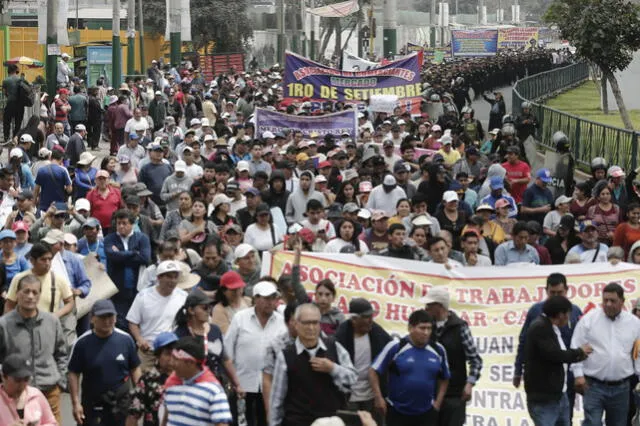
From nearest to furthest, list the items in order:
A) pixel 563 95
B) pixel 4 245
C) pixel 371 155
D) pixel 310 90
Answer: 1. pixel 4 245
2. pixel 371 155
3. pixel 310 90
4. pixel 563 95

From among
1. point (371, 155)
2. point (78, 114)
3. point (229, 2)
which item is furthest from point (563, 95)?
point (371, 155)

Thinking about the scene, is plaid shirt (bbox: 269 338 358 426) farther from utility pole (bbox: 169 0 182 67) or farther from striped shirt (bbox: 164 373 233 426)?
utility pole (bbox: 169 0 182 67)

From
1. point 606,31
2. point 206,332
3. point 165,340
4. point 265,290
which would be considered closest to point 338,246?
point 265,290

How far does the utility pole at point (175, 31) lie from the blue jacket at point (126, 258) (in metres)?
40.0

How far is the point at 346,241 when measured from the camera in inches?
534

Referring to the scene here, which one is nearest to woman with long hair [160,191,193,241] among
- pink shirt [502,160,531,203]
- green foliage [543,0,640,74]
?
pink shirt [502,160,531,203]

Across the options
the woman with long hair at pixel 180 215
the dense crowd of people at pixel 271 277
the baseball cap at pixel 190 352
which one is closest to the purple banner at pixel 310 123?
the dense crowd of people at pixel 271 277

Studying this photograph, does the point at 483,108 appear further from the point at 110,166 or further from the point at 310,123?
the point at 110,166

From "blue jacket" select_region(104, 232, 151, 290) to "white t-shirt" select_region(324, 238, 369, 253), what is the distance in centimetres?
156

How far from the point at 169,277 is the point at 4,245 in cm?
188

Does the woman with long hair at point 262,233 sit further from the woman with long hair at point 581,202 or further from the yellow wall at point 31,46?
the yellow wall at point 31,46

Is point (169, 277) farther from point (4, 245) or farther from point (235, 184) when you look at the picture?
point (235, 184)

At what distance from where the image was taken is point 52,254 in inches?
455

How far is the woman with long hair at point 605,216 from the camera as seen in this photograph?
15430mm
